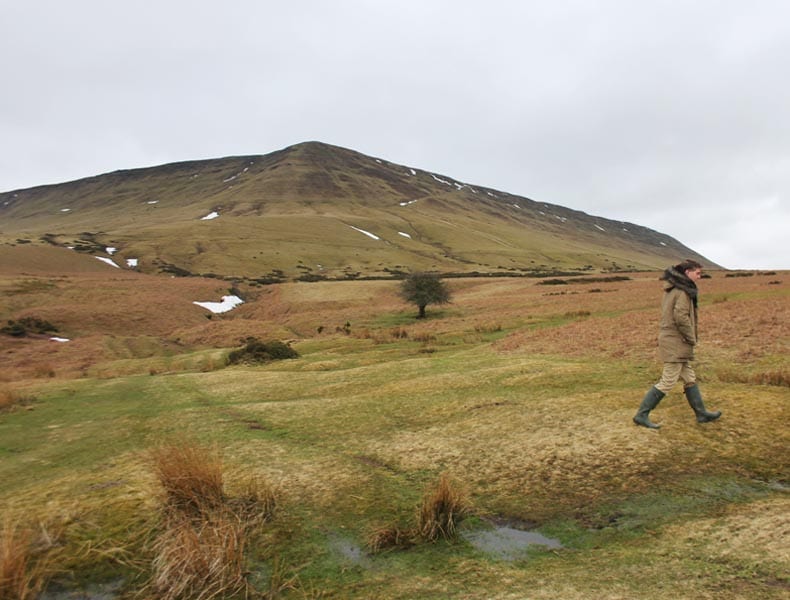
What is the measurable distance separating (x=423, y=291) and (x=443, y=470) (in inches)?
1837

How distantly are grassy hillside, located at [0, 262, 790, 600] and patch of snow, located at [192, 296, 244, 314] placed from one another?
48.5 m

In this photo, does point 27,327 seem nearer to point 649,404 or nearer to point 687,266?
point 649,404

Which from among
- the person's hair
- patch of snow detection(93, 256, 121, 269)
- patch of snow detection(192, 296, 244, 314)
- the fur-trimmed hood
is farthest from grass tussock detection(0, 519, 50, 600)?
patch of snow detection(93, 256, 121, 269)

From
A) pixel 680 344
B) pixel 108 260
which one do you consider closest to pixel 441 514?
pixel 680 344

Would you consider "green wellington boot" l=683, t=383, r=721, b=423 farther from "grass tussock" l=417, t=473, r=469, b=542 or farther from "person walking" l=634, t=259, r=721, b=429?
"grass tussock" l=417, t=473, r=469, b=542

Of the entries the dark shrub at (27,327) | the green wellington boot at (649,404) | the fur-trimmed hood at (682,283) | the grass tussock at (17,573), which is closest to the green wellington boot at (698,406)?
the green wellington boot at (649,404)

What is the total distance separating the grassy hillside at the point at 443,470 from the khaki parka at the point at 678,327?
5.03ft

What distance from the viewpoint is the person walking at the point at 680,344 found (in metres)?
10.3

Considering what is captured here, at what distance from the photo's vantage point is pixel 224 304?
75.8 m

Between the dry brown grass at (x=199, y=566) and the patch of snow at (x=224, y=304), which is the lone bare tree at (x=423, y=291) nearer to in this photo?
the patch of snow at (x=224, y=304)

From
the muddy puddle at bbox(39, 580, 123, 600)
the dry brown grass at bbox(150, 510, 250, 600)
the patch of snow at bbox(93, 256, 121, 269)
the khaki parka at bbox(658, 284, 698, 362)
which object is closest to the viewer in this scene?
the dry brown grass at bbox(150, 510, 250, 600)

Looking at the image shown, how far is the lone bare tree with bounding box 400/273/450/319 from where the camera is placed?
183 ft

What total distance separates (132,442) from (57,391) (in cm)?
1245

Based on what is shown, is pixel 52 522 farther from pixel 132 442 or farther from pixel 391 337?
pixel 391 337
